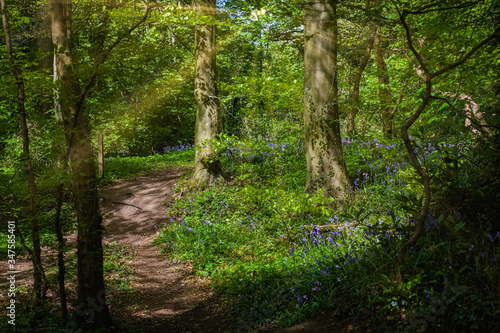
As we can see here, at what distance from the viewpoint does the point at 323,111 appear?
6406mm

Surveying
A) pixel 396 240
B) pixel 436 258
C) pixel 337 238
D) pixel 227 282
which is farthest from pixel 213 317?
pixel 436 258

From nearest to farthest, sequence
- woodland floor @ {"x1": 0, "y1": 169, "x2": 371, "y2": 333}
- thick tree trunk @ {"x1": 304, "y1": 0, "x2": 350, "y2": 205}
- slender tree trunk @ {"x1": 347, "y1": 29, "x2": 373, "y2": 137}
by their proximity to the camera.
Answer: woodland floor @ {"x1": 0, "y1": 169, "x2": 371, "y2": 333} → thick tree trunk @ {"x1": 304, "y1": 0, "x2": 350, "y2": 205} → slender tree trunk @ {"x1": 347, "y1": 29, "x2": 373, "y2": 137}

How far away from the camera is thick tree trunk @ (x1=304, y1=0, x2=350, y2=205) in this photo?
6406mm

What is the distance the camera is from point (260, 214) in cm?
726

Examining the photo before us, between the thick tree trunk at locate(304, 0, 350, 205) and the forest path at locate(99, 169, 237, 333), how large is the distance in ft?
9.59

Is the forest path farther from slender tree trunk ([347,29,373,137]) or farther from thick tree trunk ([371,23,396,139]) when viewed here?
thick tree trunk ([371,23,396,139])

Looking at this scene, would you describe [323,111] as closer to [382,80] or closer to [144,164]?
[382,80]

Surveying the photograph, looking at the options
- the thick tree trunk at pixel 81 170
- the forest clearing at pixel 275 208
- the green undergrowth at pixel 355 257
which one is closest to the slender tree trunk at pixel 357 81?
the forest clearing at pixel 275 208

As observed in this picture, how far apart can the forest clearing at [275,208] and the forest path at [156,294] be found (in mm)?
34

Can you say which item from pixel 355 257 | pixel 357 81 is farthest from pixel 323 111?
pixel 357 81

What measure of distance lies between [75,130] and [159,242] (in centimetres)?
470

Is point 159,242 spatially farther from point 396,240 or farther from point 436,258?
point 436,258

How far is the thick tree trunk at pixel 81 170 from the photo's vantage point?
10.3 ft

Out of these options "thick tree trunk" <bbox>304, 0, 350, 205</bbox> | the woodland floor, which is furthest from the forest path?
"thick tree trunk" <bbox>304, 0, 350, 205</bbox>
